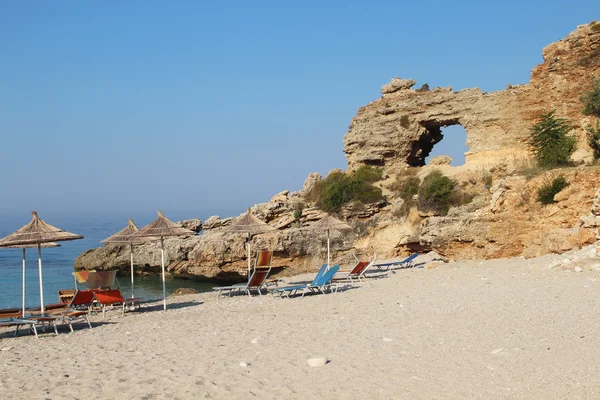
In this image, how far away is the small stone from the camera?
669 centimetres

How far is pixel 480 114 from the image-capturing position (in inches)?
1151

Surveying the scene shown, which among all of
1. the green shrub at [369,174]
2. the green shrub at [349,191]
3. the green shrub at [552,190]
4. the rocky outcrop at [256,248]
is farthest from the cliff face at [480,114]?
the green shrub at [552,190]

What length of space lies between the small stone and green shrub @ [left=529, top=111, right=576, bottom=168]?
17.3m

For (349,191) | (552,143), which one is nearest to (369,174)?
(349,191)

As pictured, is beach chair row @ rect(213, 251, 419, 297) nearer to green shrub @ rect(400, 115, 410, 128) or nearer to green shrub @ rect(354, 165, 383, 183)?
green shrub @ rect(354, 165, 383, 183)

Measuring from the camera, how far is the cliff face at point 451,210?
1600cm

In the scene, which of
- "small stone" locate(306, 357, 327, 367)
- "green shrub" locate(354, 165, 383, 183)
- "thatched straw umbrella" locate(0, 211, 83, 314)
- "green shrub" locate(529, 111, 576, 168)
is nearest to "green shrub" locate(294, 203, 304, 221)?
"green shrub" locate(354, 165, 383, 183)

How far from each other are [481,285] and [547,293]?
77.5 inches

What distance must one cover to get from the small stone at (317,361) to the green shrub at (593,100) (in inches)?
873

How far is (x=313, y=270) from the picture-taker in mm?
25234

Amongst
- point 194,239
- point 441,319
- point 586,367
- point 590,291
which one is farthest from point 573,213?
point 194,239

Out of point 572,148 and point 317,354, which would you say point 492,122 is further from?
point 317,354

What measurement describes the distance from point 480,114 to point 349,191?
768cm

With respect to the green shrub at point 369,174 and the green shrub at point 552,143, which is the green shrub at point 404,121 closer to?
the green shrub at point 369,174
